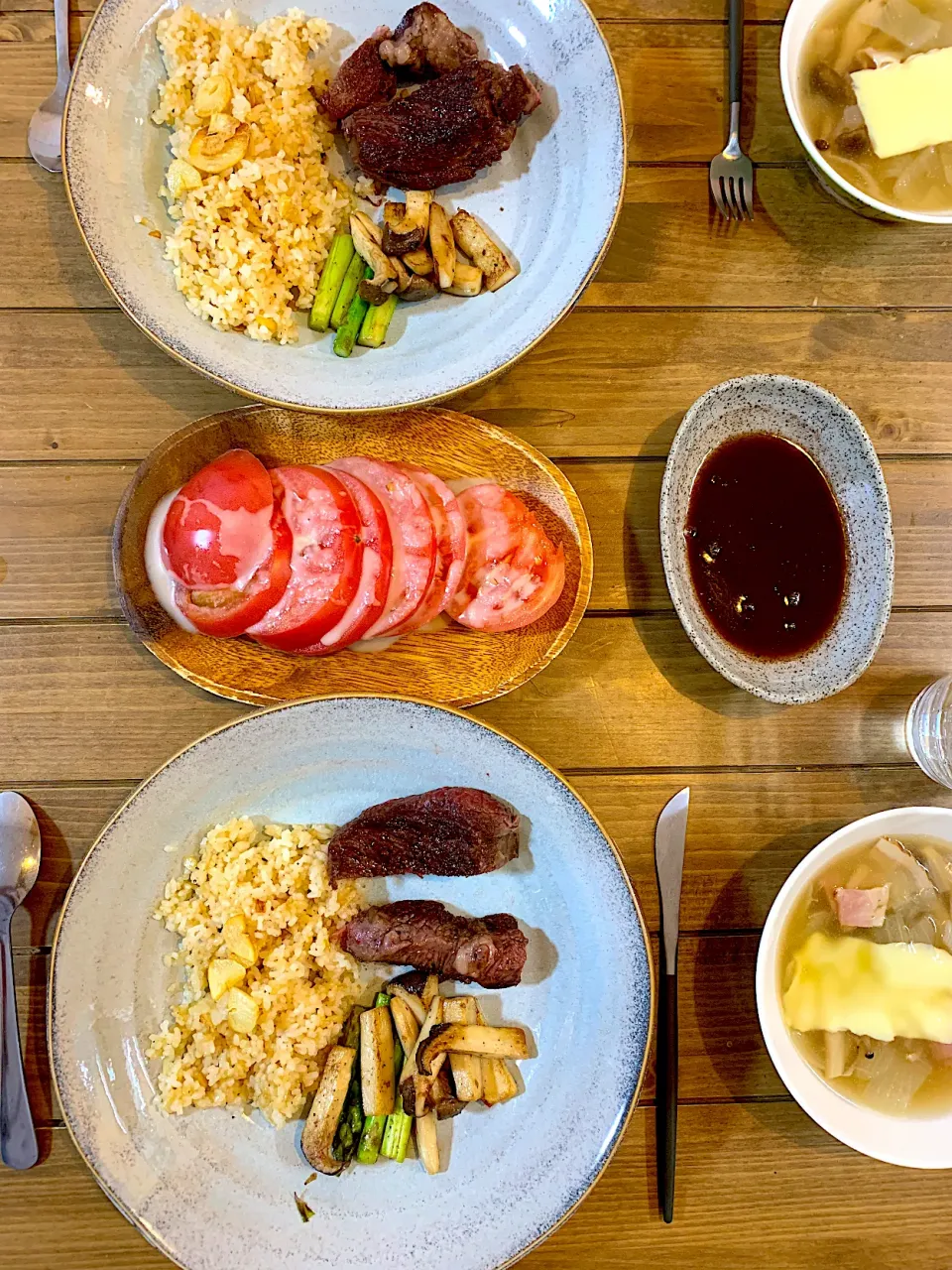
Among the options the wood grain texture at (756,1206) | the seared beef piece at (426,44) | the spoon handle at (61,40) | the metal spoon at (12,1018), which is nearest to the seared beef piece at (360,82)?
the seared beef piece at (426,44)


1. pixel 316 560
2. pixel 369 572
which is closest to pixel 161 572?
pixel 316 560

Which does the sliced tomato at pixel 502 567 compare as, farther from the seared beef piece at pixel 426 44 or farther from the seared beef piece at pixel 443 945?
the seared beef piece at pixel 426 44

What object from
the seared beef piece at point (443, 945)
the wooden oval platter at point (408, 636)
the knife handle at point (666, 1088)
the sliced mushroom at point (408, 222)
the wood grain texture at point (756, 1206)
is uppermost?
the sliced mushroom at point (408, 222)

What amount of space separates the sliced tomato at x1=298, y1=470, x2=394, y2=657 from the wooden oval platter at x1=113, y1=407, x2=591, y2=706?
0.13m

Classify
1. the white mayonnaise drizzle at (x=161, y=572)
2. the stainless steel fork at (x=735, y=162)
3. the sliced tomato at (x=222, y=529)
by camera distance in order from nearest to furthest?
the sliced tomato at (x=222, y=529), the white mayonnaise drizzle at (x=161, y=572), the stainless steel fork at (x=735, y=162)

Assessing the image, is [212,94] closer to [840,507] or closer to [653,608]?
[653,608]

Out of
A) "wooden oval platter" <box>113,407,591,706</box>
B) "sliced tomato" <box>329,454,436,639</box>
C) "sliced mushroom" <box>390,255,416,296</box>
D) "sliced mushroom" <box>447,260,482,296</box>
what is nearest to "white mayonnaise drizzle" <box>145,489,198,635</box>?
"wooden oval platter" <box>113,407,591,706</box>

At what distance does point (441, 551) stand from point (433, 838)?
0.67 metres

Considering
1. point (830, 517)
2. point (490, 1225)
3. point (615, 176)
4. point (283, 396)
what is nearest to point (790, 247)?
point (615, 176)

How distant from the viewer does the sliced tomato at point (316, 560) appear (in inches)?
76.7

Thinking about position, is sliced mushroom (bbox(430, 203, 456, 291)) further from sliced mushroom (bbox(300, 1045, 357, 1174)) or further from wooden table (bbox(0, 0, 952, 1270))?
sliced mushroom (bbox(300, 1045, 357, 1174))

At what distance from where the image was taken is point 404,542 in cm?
203

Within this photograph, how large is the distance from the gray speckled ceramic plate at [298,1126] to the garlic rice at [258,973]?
59mm

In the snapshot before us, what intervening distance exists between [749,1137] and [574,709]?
1.17 metres
